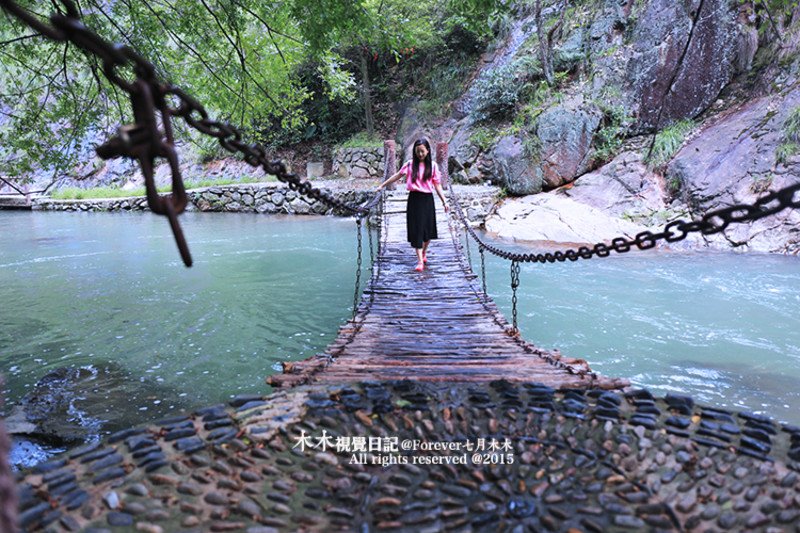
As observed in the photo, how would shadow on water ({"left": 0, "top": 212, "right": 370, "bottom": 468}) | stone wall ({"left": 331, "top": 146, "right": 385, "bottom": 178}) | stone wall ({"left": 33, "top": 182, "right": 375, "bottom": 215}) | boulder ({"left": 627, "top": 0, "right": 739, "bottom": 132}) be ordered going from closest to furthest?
1. shadow on water ({"left": 0, "top": 212, "right": 370, "bottom": 468})
2. boulder ({"left": 627, "top": 0, "right": 739, "bottom": 132})
3. stone wall ({"left": 33, "top": 182, "right": 375, "bottom": 215})
4. stone wall ({"left": 331, "top": 146, "right": 385, "bottom": 178})

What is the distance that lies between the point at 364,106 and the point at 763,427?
17.7 m

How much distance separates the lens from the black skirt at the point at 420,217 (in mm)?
5434

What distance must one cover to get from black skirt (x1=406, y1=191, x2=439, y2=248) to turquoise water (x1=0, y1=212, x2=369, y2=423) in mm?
1592

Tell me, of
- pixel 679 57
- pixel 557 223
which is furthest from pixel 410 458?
pixel 679 57

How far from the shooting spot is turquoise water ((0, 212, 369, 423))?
4.60 metres

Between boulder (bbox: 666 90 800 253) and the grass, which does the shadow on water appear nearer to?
the grass

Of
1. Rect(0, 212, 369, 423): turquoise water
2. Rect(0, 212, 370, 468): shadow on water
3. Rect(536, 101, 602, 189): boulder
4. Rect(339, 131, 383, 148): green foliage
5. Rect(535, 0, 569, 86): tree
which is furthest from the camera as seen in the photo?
Rect(339, 131, 383, 148): green foliage

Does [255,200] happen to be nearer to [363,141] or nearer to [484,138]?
[363,141]

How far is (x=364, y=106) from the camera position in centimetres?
Result: 1788

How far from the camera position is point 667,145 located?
10609 millimetres

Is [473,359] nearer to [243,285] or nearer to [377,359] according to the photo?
[377,359]

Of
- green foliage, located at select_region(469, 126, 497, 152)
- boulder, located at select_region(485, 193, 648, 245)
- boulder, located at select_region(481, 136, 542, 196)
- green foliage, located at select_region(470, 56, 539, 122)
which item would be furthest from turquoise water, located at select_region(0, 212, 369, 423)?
green foliage, located at select_region(470, 56, 539, 122)

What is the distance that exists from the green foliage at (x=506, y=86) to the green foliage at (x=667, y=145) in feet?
13.9

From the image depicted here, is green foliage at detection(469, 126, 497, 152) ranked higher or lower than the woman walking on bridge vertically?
higher
